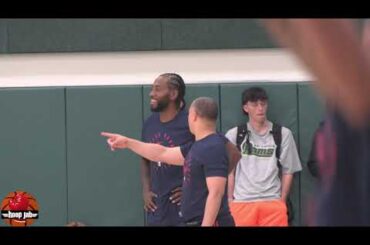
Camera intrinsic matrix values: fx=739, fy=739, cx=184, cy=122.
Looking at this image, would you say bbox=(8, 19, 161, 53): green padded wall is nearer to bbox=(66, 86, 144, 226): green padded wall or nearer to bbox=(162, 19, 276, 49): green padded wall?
bbox=(162, 19, 276, 49): green padded wall

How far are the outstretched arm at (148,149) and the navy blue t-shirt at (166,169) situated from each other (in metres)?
0.05

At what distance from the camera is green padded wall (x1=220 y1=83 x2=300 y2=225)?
6.79 metres

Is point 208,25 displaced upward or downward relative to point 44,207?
upward

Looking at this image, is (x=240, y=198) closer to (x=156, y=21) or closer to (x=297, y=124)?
(x=297, y=124)

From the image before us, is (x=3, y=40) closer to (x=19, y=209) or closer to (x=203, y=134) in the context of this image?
(x=19, y=209)

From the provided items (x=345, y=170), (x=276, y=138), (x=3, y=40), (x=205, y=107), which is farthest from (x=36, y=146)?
(x=345, y=170)

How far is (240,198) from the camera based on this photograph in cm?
666

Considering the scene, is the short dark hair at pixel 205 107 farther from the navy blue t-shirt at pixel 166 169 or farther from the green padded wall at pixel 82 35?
the green padded wall at pixel 82 35

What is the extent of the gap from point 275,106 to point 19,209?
2.54 m

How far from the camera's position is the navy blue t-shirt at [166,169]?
6.59 metres

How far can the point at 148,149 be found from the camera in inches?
267
